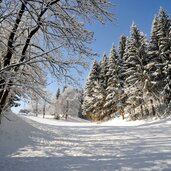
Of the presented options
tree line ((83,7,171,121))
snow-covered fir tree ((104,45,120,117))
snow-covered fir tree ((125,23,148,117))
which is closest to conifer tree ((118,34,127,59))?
snow-covered fir tree ((104,45,120,117))

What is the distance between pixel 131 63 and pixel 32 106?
24.3m

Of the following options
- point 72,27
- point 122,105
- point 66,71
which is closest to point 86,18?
point 72,27

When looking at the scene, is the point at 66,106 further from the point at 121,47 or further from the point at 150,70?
the point at 150,70

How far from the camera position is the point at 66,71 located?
7109 millimetres

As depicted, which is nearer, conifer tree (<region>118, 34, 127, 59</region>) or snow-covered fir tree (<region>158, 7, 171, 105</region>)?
snow-covered fir tree (<region>158, 7, 171, 105</region>)

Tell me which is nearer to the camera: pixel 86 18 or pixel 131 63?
pixel 86 18

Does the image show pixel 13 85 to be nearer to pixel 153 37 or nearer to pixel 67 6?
pixel 67 6

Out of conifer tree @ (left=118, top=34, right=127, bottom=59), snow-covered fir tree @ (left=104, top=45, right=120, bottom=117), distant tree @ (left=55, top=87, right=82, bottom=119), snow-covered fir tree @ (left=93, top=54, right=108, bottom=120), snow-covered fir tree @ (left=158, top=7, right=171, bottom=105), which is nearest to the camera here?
snow-covered fir tree @ (left=158, top=7, right=171, bottom=105)

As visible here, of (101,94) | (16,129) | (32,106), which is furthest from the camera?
(101,94)

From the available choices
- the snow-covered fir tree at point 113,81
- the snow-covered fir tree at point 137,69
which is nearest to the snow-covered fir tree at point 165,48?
the snow-covered fir tree at point 137,69

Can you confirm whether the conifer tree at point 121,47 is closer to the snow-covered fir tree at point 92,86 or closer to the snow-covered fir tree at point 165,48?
the snow-covered fir tree at point 92,86

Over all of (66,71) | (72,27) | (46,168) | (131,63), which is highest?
(131,63)

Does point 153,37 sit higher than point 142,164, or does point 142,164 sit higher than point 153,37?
point 153,37

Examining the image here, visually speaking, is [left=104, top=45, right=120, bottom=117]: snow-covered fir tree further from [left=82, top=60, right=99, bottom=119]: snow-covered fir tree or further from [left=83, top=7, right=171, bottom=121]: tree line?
[left=82, top=60, right=99, bottom=119]: snow-covered fir tree
